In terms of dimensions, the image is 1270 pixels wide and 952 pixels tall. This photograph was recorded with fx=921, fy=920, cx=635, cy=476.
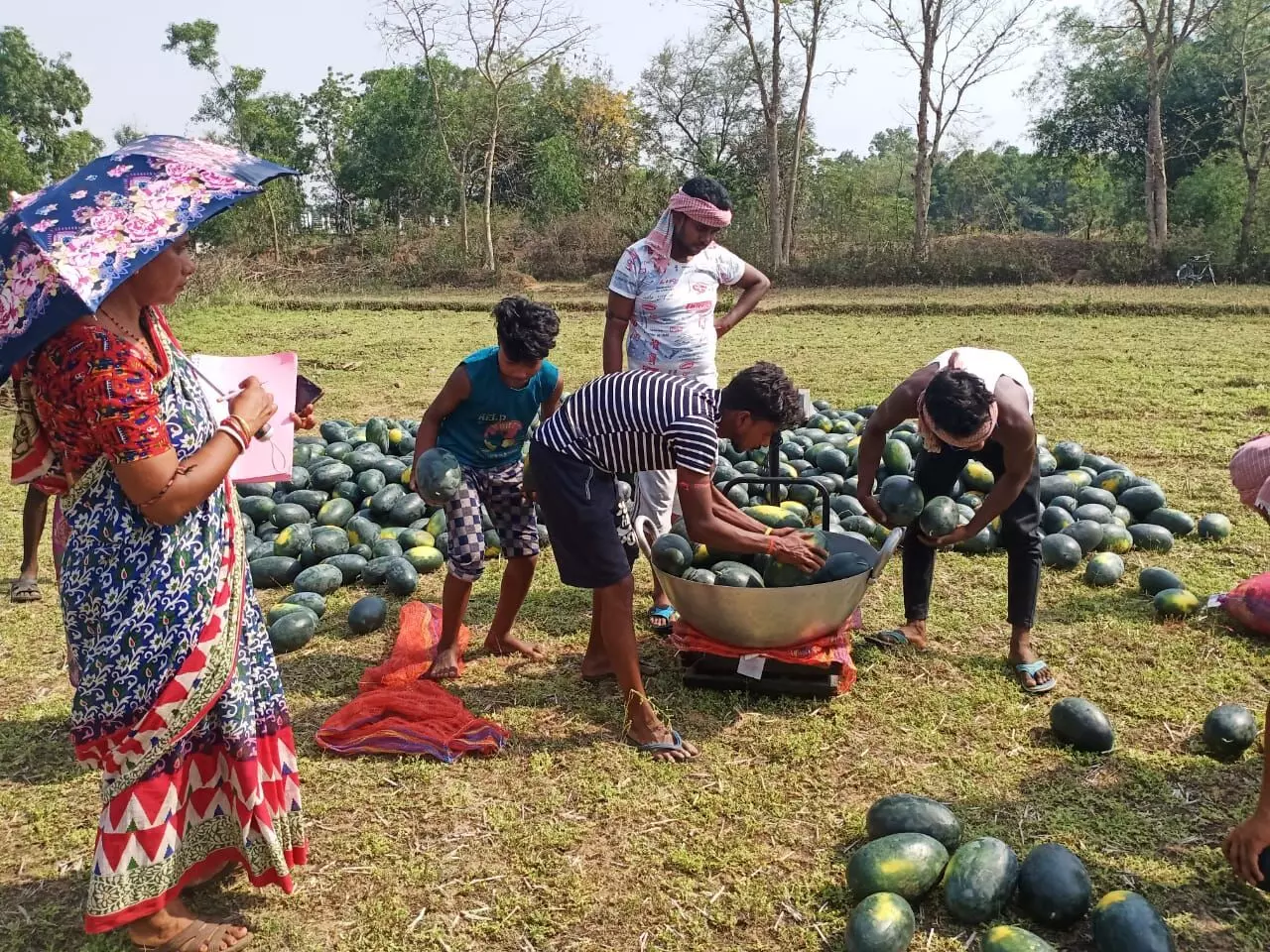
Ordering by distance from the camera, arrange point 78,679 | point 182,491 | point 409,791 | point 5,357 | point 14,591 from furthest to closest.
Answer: point 14,591
point 409,791
point 78,679
point 182,491
point 5,357

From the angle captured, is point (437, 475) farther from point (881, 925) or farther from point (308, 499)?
point (308, 499)

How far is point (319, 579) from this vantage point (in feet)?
18.4

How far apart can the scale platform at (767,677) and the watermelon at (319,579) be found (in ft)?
8.01

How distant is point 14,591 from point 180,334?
1520cm

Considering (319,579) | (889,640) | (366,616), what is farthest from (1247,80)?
(366,616)

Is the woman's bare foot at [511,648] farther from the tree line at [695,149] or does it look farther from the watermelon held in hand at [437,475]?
the tree line at [695,149]

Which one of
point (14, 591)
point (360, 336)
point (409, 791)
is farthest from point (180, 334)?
point (409, 791)

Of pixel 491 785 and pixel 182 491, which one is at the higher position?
pixel 182 491

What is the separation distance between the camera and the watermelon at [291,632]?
491 centimetres

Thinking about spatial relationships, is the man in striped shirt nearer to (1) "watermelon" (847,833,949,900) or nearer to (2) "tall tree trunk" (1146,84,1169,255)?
(1) "watermelon" (847,833,949,900)

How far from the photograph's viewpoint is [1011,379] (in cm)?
410

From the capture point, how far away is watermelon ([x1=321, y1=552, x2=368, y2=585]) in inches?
229

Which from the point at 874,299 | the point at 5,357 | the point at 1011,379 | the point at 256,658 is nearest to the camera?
the point at 5,357

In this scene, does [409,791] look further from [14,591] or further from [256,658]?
[14,591]
